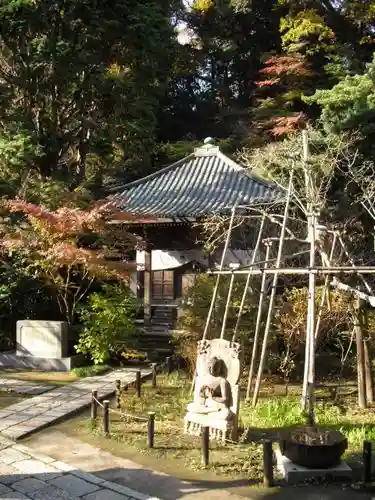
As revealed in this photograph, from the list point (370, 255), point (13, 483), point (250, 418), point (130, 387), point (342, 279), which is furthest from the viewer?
point (370, 255)

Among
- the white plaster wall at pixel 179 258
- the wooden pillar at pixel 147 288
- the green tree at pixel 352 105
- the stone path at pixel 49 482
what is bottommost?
the stone path at pixel 49 482

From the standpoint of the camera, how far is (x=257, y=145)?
24.8 meters

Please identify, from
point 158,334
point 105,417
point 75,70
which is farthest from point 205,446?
point 75,70

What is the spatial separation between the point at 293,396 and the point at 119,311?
5.29 meters

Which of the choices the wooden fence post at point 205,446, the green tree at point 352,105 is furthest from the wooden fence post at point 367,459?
the green tree at point 352,105

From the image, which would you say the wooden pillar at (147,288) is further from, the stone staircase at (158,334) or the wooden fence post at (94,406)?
the wooden fence post at (94,406)

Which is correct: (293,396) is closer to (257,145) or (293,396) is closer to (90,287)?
(90,287)

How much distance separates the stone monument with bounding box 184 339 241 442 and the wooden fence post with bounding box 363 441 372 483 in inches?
82.3

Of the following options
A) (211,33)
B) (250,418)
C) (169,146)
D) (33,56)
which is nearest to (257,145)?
(169,146)

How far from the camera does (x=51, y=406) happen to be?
10.1 meters

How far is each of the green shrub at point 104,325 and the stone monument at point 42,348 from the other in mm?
440

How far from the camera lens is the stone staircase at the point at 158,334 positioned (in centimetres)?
1594

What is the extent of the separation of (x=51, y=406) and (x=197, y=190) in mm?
10991

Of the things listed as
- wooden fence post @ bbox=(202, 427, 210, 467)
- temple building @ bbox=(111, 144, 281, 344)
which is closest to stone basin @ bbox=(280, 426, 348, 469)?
wooden fence post @ bbox=(202, 427, 210, 467)
